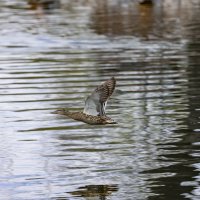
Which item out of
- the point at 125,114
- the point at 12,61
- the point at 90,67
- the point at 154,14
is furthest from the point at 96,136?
the point at 154,14

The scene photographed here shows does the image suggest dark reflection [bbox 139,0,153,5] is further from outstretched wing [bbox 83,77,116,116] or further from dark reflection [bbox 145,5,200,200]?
outstretched wing [bbox 83,77,116,116]

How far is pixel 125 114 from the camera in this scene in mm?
14875

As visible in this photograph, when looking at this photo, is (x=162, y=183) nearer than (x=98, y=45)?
Yes

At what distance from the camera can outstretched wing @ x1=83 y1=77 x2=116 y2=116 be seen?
12.0 meters

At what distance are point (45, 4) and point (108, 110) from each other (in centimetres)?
2298

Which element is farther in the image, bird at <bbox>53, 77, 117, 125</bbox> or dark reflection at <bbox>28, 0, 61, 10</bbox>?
dark reflection at <bbox>28, 0, 61, 10</bbox>

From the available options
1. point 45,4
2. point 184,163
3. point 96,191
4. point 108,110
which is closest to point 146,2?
point 45,4

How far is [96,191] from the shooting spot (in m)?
10.6

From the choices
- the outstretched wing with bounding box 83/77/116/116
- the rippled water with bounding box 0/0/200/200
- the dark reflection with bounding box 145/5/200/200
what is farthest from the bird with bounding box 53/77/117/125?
the dark reflection with bounding box 145/5/200/200

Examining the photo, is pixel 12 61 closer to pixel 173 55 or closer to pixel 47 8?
pixel 173 55

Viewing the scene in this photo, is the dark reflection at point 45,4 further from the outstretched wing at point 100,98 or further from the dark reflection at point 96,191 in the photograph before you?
the dark reflection at point 96,191

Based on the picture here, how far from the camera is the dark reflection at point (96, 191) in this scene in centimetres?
1039

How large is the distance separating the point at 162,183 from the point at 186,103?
4.88 meters

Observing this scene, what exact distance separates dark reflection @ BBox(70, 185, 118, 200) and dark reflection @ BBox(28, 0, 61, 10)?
26.0m
